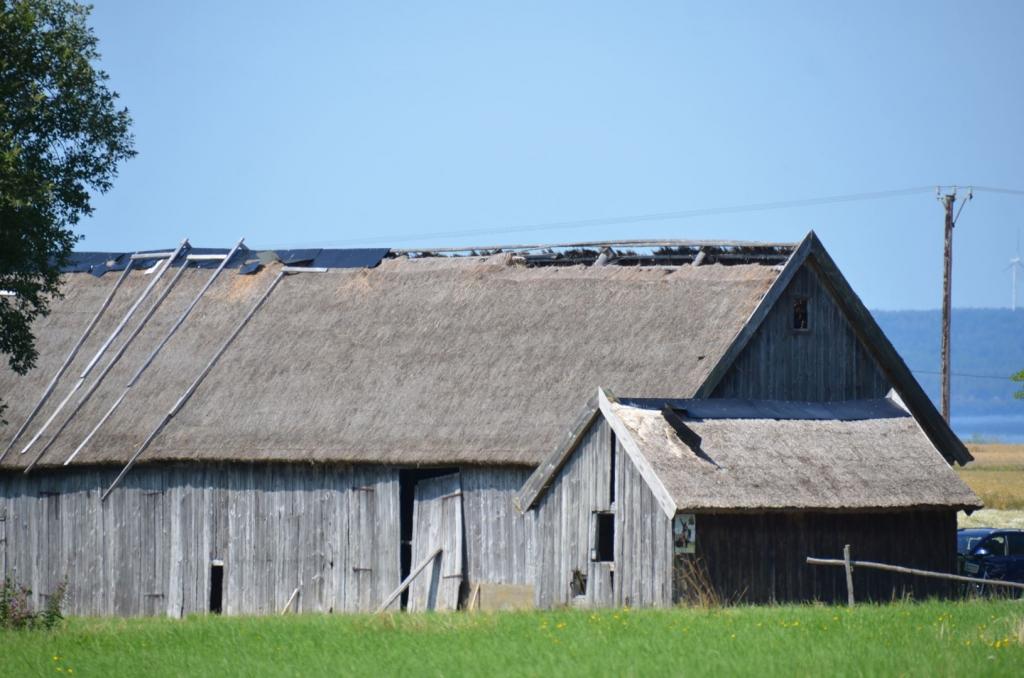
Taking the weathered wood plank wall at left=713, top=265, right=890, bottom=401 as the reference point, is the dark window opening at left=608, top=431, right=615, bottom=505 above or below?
below

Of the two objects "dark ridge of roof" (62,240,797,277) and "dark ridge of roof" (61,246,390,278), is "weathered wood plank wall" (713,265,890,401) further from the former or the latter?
"dark ridge of roof" (61,246,390,278)

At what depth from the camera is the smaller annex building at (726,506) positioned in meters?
27.7

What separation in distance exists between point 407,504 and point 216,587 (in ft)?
15.1

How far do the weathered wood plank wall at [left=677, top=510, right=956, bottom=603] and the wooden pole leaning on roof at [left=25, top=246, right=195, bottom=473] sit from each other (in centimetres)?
1512

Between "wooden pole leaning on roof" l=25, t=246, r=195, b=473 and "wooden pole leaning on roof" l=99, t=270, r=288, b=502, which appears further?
"wooden pole leaning on roof" l=25, t=246, r=195, b=473

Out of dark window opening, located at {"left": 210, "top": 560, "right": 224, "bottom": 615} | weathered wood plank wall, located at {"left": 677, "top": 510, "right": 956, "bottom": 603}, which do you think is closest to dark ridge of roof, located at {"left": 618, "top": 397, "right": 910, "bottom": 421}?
weathered wood plank wall, located at {"left": 677, "top": 510, "right": 956, "bottom": 603}

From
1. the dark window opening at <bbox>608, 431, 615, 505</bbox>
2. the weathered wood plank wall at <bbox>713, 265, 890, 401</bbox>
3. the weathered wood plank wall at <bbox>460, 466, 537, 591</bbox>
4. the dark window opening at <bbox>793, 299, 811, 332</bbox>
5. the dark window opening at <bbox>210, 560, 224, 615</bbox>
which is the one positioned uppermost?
the dark window opening at <bbox>793, 299, 811, 332</bbox>

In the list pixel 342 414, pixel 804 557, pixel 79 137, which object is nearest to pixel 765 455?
pixel 804 557

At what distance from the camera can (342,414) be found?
1331 inches

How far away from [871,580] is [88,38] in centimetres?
1615

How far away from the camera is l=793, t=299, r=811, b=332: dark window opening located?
105 feet

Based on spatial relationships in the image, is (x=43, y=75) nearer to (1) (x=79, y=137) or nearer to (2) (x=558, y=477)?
(1) (x=79, y=137)

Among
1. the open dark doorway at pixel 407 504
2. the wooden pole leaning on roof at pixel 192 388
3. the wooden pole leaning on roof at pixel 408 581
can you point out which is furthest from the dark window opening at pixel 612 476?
the wooden pole leaning on roof at pixel 192 388

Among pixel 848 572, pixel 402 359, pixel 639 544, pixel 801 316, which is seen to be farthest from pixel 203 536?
pixel 848 572
